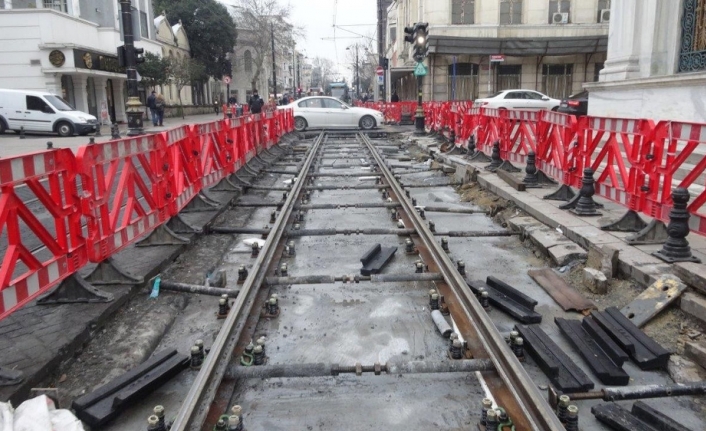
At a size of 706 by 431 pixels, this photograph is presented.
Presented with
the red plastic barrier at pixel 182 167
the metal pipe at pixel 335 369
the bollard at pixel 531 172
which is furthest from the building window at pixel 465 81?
the metal pipe at pixel 335 369

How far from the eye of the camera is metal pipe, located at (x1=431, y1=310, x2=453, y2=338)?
13.3 feet

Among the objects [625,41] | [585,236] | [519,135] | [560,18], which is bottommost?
[585,236]

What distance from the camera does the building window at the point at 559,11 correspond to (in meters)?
35.2

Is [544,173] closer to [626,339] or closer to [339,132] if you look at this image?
[626,339]

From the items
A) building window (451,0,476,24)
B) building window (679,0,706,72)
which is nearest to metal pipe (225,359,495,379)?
building window (679,0,706,72)

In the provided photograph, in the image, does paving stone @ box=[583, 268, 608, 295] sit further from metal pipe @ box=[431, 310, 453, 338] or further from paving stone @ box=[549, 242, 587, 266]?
metal pipe @ box=[431, 310, 453, 338]

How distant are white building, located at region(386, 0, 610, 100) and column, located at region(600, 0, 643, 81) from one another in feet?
66.6

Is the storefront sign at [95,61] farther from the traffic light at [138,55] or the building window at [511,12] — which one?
the building window at [511,12]

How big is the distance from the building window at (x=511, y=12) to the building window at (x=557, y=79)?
3392mm

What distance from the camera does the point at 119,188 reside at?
5.76 meters

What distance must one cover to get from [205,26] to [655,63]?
5032 centimetres

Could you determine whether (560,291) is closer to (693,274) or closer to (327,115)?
(693,274)

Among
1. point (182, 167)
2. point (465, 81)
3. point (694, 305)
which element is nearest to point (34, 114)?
point (182, 167)

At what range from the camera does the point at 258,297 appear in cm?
470
